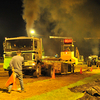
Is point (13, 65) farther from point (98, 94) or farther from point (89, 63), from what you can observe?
point (89, 63)

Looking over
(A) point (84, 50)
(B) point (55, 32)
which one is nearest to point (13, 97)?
(B) point (55, 32)

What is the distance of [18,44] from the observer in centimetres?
1255

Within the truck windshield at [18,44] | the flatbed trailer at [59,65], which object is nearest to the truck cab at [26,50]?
the truck windshield at [18,44]

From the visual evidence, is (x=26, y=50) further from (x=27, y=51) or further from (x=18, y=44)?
(x=18, y=44)

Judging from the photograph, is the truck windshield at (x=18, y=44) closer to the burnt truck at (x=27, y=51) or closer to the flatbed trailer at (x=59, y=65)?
the burnt truck at (x=27, y=51)

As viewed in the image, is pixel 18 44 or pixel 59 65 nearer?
pixel 18 44

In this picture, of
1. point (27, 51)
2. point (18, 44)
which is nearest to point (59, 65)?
point (27, 51)

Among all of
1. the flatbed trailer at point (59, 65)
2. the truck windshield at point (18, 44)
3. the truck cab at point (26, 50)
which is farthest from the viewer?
the flatbed trailer at point (59, 65)

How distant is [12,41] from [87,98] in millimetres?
7783

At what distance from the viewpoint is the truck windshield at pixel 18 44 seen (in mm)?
12404

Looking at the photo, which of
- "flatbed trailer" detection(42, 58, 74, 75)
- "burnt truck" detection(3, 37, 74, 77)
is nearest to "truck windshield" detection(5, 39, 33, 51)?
"burnt truck" detection(3, 37, 74, 77)

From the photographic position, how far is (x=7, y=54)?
12.3 m

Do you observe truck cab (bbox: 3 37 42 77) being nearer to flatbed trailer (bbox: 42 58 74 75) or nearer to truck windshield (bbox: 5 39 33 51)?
truck windshield (bbox: 5 39 33 51)

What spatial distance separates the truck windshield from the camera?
12.4m
